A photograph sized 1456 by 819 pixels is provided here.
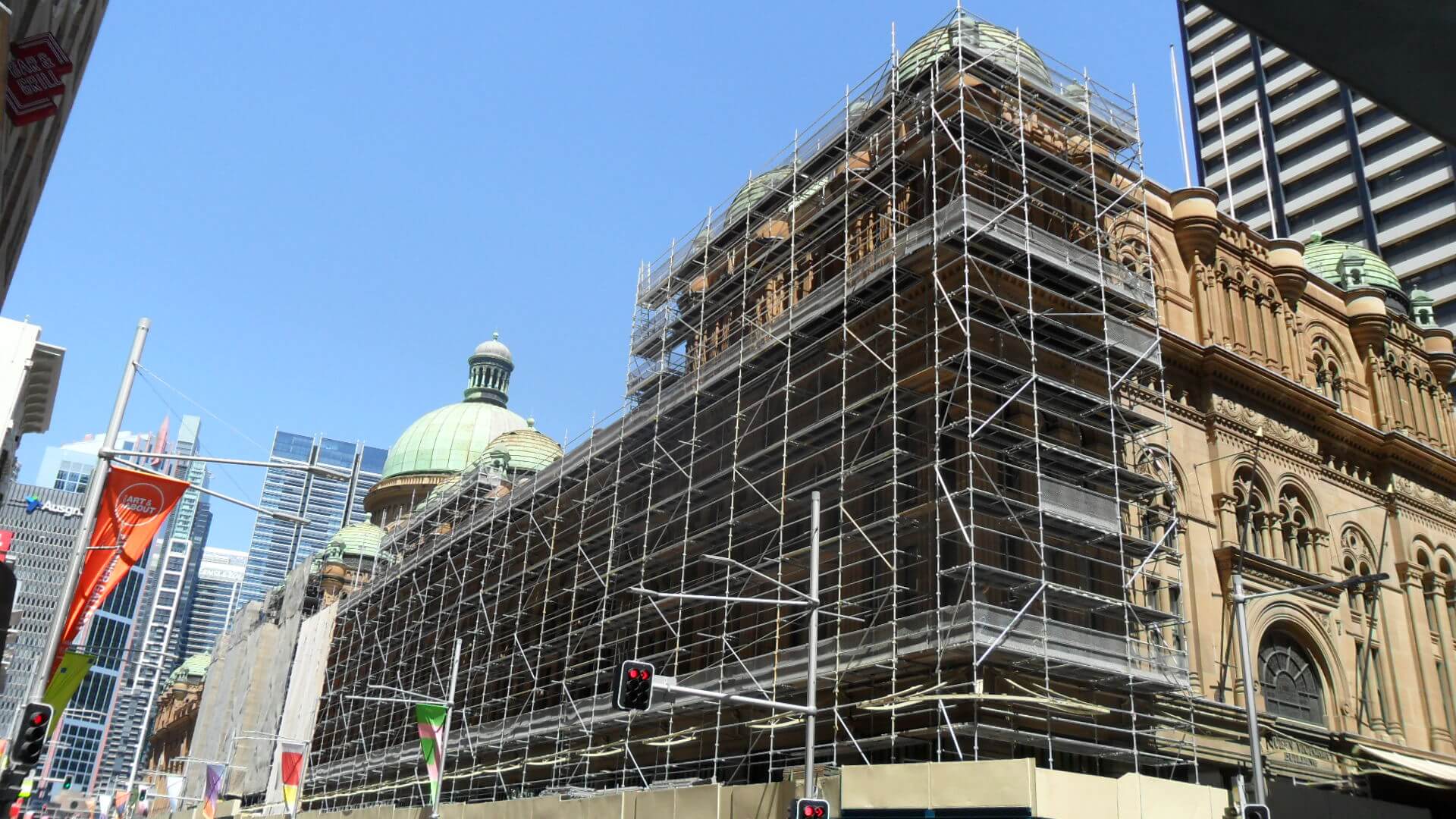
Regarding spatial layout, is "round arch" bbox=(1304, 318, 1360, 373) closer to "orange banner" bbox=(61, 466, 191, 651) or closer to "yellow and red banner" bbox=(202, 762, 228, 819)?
"orange banner" bbox=(61, 466, 191, 651)

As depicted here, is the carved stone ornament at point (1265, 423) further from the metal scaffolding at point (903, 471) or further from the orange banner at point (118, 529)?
the orange banner at point (118, 529)

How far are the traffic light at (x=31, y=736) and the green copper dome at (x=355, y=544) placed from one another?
57916 mm

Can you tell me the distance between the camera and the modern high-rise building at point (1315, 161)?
82.6 meters

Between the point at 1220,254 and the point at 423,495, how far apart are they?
53.1 meters

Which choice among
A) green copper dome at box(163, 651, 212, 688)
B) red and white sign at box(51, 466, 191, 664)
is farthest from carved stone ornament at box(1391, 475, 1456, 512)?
green copper dome at box(163, 651, 212, 688)

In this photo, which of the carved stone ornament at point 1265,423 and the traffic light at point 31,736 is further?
the carved stone ornament at point 1265,423

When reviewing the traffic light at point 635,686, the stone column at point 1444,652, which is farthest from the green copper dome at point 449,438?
the traffic light at point 635,686

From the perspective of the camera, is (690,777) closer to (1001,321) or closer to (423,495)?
(1001,321)

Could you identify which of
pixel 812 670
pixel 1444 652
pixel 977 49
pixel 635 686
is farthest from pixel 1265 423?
pixel 635 686

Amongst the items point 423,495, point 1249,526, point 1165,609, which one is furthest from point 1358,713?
point 423,495

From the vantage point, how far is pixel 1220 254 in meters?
38.6

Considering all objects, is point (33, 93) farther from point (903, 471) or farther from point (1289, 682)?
point (1289, 682)

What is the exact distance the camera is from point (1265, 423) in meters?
36.8

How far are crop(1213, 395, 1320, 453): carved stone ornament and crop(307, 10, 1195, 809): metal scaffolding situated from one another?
9.26 ft
